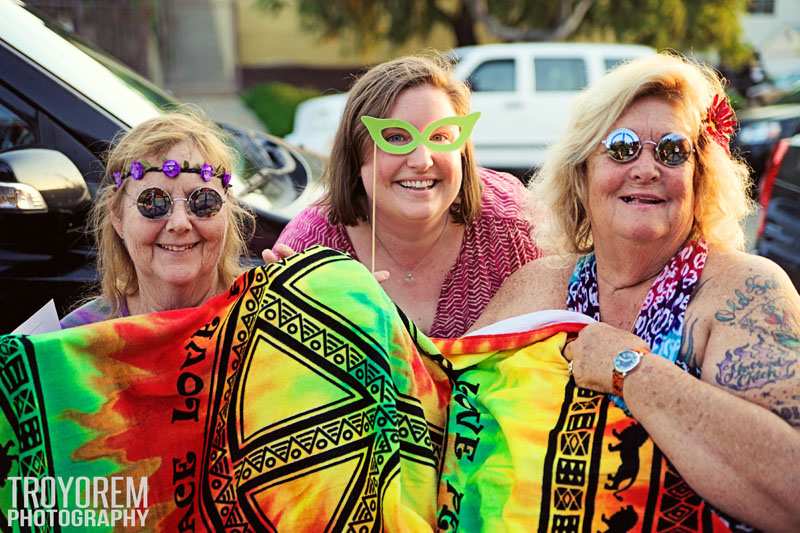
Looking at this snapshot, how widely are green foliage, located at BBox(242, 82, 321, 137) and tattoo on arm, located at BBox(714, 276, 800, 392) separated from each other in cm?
1489

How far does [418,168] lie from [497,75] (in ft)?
34.7

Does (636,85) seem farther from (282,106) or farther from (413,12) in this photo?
(413,12)

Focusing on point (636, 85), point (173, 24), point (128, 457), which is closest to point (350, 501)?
point (128, 457)

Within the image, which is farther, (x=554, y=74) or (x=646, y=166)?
(x=554, y=74)

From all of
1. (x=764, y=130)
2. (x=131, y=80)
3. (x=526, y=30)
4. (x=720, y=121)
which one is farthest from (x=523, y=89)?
(x=720, y=121)

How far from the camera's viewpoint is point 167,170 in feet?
8.90

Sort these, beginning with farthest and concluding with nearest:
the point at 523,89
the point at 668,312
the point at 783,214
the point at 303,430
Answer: the point at 523,89 → the point at 783,214 → the point at 668,312 → the point at 303,430

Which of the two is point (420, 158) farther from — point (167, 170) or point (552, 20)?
point (552, 20)

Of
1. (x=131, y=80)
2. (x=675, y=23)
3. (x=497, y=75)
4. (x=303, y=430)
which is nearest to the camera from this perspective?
(x=303, y=430)

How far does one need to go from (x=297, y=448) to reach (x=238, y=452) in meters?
0.17

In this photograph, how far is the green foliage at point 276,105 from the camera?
17798mm

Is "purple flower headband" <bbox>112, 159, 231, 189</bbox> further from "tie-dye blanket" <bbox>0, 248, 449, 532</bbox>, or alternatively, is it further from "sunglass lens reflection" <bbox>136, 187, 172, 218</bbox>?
"tie-dye blanket" <bbox>0, 248, 449, 532</bbox>

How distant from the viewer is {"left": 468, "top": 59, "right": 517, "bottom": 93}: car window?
13.2 meters

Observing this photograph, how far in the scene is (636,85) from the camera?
2607 millimetres
